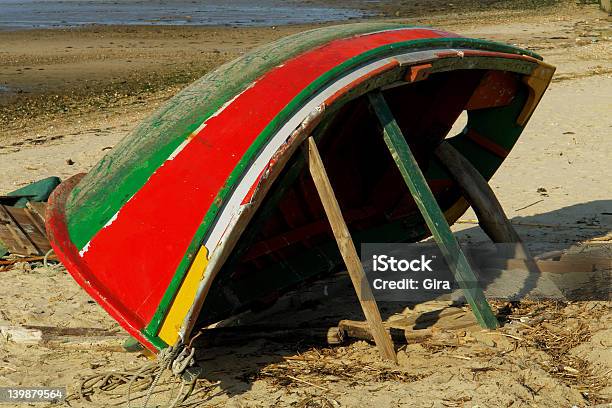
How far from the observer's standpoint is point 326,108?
482cm

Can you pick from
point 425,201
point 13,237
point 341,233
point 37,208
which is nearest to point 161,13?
point 13,237

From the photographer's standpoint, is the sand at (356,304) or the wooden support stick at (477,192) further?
the wooden support stick at (477,192)

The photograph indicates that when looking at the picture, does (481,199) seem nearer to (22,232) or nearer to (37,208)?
(37,208)

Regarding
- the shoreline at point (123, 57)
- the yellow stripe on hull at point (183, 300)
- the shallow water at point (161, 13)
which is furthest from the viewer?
the shallow water at point (161, 13)

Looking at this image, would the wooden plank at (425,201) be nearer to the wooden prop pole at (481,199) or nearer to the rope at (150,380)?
the wooden prop pole at (481,199)

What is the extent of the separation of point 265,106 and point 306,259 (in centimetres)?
147

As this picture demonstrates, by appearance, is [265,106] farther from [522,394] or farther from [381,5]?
[381,5]

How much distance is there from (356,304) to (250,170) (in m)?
1.92

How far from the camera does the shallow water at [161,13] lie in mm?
28078

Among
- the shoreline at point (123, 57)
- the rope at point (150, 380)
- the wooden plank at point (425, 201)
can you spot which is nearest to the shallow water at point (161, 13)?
the shoreline at point (123, 57)

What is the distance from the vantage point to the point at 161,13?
31.2m

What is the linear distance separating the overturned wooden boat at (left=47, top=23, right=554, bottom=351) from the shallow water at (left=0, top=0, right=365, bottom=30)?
848 inches

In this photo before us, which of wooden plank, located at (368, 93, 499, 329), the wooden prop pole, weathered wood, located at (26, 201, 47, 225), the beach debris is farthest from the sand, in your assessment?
the wooden prop pole

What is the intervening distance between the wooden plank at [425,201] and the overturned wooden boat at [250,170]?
0.12 m
